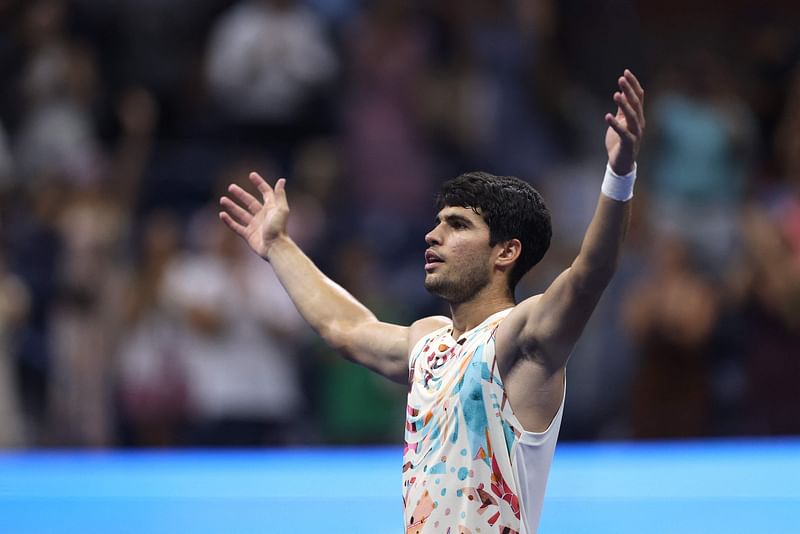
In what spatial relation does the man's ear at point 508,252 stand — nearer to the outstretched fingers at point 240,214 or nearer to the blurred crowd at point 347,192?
the outstretched fingers at point 240,214

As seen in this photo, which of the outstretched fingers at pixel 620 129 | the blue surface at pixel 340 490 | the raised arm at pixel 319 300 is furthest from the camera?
the blue surface at pixel 340 490

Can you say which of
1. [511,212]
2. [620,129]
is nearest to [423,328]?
[511,212]

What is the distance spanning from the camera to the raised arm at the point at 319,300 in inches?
152

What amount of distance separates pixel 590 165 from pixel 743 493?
12.1 ft

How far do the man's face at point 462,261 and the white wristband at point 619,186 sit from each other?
20.1 inches

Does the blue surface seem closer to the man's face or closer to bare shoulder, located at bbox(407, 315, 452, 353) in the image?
bare shoulder, located at bbox(407, 315, 452, 353)

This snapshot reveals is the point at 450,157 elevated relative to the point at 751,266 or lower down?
elevated

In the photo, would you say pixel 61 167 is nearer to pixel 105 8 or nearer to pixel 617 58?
pixel 105 8

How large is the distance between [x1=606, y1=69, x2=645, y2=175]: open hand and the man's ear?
495mm

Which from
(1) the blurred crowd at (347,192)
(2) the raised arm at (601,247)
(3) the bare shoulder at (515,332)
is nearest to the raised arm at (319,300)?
(3) the bare shoulder at (515,332)

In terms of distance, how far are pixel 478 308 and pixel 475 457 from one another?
1.37 ft

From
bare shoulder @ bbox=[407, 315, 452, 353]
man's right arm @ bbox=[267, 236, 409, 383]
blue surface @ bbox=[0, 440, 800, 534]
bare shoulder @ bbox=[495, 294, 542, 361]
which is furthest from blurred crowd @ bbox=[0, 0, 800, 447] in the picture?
bare shoulder @ bbox=[495, 294, 542, 361]

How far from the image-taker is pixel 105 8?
32.3ft

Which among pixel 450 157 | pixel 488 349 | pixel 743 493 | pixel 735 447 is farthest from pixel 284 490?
pixel 450 157
